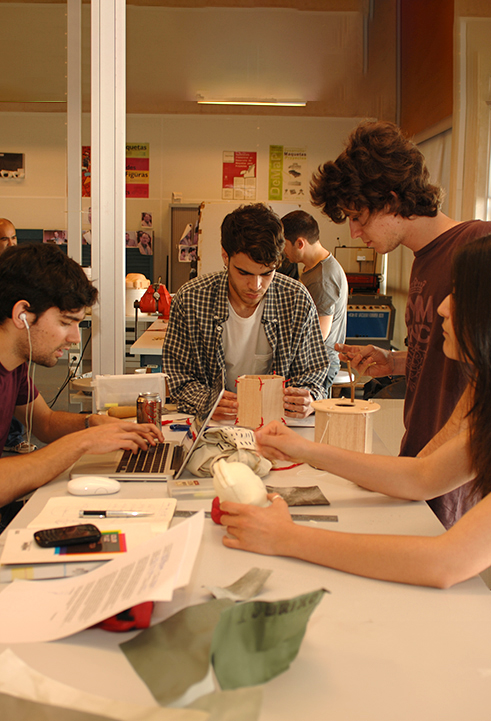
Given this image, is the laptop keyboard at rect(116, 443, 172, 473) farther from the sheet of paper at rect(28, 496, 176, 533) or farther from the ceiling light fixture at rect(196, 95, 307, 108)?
the ceiling light fixture at rect(196, 95, 307, 108)

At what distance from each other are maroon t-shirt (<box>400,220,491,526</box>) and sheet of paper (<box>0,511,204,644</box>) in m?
0.87

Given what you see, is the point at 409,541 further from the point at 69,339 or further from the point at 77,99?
the point at 77,99

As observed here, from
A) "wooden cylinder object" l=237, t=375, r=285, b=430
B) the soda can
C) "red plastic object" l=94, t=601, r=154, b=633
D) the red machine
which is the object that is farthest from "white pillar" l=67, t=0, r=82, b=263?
"red plastic object" l=94, t=601, r=154, b=633

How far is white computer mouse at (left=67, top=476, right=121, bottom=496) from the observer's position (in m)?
1.30

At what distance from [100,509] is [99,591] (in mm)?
361

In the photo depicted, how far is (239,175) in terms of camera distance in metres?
6.09

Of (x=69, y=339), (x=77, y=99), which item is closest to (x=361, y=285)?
(x=77, y=99)

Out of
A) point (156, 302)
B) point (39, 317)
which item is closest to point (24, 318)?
point (39, 317)

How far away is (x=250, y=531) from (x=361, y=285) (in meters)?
5.12

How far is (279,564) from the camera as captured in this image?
1001 millimetres

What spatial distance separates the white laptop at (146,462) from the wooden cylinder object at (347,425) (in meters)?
0.28

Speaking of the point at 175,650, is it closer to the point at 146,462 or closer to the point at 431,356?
the point at 146,462

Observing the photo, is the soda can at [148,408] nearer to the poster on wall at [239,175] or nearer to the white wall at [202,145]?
the white wall at [202,145]

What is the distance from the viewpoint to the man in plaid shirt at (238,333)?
2117mm
